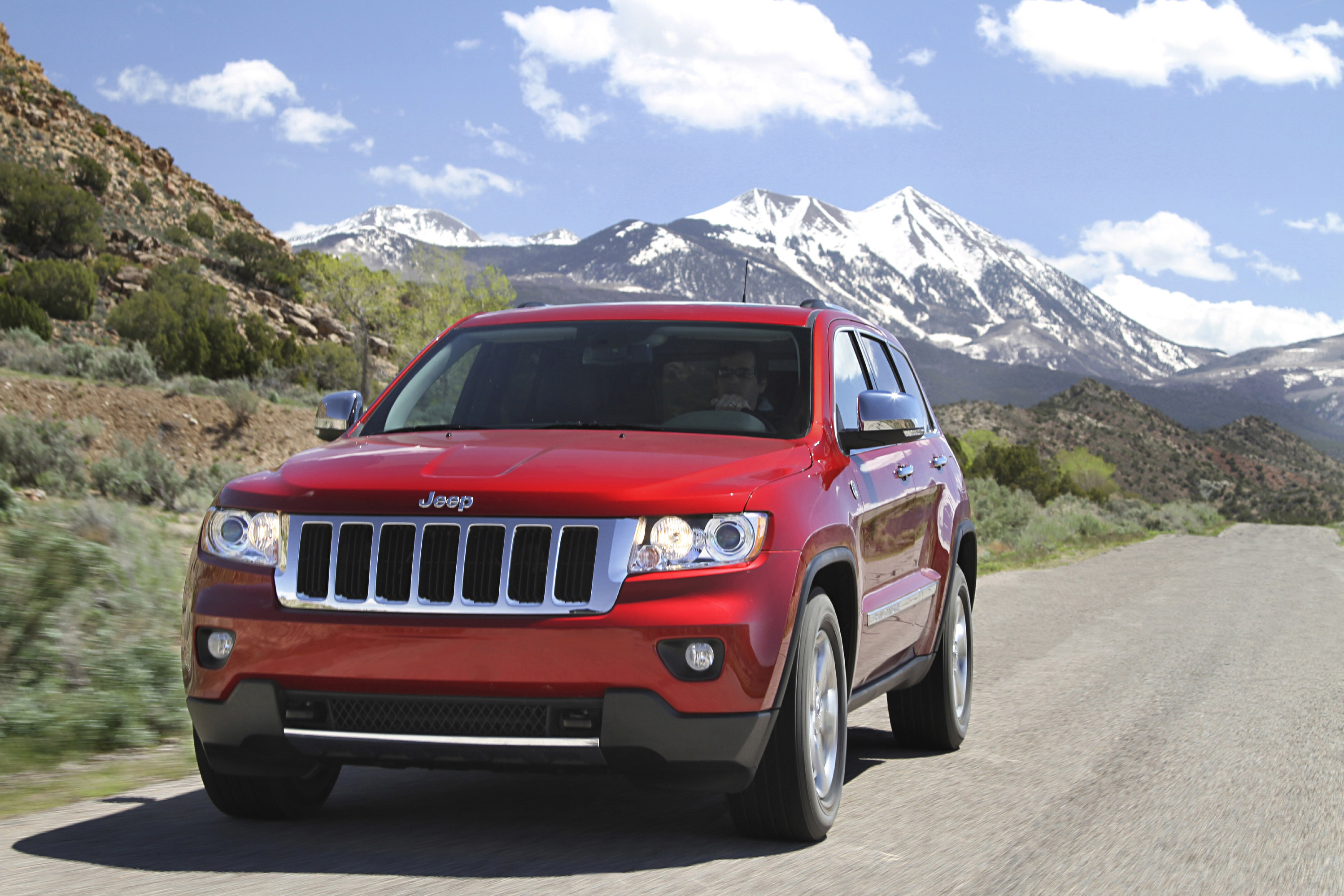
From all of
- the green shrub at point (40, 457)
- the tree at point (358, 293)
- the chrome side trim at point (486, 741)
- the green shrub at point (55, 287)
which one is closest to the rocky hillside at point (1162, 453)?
the tree at point (358, 293)

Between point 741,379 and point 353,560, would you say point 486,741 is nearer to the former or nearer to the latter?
point 353,560

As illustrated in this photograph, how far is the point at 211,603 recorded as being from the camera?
162 inches

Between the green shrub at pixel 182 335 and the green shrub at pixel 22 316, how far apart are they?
281 centimetres

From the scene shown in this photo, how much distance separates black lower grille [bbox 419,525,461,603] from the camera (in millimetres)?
3898

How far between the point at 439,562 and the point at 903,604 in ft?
8.18

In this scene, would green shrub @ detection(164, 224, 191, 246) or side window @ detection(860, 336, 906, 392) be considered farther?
green shrub @ detection(164, 224, 191, 246)

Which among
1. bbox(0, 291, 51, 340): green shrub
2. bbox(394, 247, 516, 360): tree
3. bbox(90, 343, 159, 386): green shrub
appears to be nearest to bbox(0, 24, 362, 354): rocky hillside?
bbox(394, 247, 516, 360): tree

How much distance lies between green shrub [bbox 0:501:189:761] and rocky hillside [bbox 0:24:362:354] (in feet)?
149

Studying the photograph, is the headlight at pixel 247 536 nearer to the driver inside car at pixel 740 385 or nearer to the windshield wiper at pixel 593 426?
the windshield wiper at pixel 593 426

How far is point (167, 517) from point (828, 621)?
15.8 m

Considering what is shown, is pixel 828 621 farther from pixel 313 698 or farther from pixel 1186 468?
pixel 1186 468

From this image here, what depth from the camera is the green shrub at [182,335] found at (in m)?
44.6

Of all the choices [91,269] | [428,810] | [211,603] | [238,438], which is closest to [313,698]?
[211,603]

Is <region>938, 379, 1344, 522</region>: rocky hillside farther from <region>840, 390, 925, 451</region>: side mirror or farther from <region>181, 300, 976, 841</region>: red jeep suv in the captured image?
<region>181, 300, 976, 841</region>: red jeep suv
